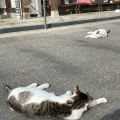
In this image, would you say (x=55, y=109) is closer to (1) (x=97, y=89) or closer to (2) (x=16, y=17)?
(1) (x=97, y=89)

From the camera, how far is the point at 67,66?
18.6 ft

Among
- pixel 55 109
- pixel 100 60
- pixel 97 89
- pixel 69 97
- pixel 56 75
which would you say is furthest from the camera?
pixel 100 60

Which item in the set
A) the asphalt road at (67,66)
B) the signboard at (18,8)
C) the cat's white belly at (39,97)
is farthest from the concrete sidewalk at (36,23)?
the cat's white belly at (39,97)

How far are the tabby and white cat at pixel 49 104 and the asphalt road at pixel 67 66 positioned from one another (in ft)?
0.53

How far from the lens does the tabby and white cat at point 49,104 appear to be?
130 inches

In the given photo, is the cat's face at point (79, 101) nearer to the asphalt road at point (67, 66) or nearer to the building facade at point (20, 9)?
the asphalt road at point (67, 66)

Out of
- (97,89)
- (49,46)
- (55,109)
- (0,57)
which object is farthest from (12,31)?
(55,109)

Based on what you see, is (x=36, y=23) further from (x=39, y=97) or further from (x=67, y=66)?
(x=39, y=97)

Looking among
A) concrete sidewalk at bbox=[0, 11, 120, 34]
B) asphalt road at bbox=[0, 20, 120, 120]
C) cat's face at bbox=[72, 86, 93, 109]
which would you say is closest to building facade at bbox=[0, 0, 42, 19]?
concrete sidewalk at bbox=[0, 11, 120, 34]

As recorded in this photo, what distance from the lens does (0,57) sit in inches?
264

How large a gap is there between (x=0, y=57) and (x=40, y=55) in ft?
3.24

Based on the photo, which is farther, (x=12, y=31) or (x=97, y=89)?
(x=12, y=31)

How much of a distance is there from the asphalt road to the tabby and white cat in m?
0.16

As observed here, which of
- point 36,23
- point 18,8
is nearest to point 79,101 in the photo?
point 36,23
